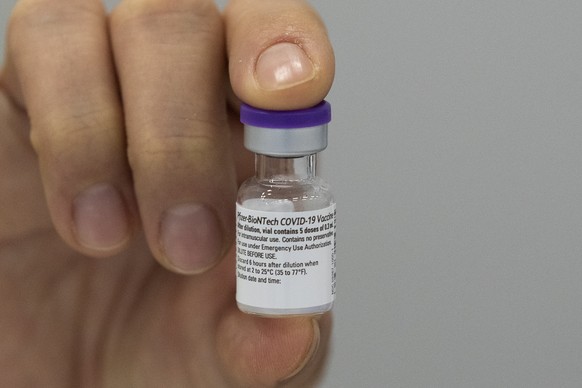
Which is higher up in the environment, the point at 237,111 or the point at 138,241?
the point at 237,111

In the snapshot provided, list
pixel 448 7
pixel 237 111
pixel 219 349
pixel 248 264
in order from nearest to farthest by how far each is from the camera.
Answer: pixel 248 264
pixel 237 111
pixel 219 349
pixel 448 7

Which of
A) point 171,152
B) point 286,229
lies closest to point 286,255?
point 286,229

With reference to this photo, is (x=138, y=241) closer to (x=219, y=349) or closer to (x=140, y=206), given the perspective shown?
(x=219, y=349)

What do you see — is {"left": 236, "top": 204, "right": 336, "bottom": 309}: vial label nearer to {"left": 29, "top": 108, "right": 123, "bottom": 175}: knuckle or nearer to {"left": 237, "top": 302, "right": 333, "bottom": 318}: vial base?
{"left": 237, "top": 302, "right": 333, "bottom": 318}: vial base

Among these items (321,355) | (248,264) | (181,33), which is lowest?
(321,355)

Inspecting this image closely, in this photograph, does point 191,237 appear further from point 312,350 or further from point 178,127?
point 312,350

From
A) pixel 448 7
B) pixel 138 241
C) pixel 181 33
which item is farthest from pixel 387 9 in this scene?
pixel 181 33

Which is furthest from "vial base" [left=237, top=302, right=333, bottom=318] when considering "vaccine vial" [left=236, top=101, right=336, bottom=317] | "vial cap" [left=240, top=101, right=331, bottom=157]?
"vial cap" [left=240, top=101, right=331, bottom=157]

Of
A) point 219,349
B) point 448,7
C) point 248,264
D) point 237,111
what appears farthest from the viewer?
point 448,7
